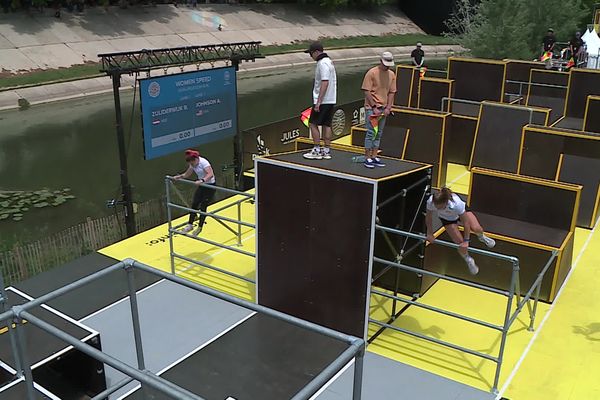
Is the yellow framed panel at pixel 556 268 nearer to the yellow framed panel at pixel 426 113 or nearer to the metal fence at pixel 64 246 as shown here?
the yellow framed panel at pixel 426 113

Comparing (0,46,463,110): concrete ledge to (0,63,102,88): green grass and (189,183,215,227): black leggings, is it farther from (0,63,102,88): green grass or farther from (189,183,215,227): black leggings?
(189,183,215,227): black leggings

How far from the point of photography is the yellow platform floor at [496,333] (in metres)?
7.71

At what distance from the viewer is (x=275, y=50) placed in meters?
53.9

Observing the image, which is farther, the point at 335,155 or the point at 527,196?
the point at 527,196

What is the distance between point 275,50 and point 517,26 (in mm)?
26524

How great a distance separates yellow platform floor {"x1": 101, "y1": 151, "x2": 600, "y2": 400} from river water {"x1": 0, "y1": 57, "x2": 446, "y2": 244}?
441 cm

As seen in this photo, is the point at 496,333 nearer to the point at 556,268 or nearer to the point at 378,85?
the point at 556,268

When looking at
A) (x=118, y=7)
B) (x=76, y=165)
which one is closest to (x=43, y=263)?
(x=76, y=165)

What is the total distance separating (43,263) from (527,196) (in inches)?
381

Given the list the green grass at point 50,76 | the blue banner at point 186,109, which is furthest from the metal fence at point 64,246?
the green grass at point 50,76

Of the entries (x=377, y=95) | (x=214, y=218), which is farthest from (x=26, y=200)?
(x=377, y=95)

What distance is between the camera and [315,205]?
822cm

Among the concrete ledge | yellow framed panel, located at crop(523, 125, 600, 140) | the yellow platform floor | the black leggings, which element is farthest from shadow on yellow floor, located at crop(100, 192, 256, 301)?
the concrete ledge

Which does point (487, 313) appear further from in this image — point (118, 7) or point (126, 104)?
point (118, 7)
